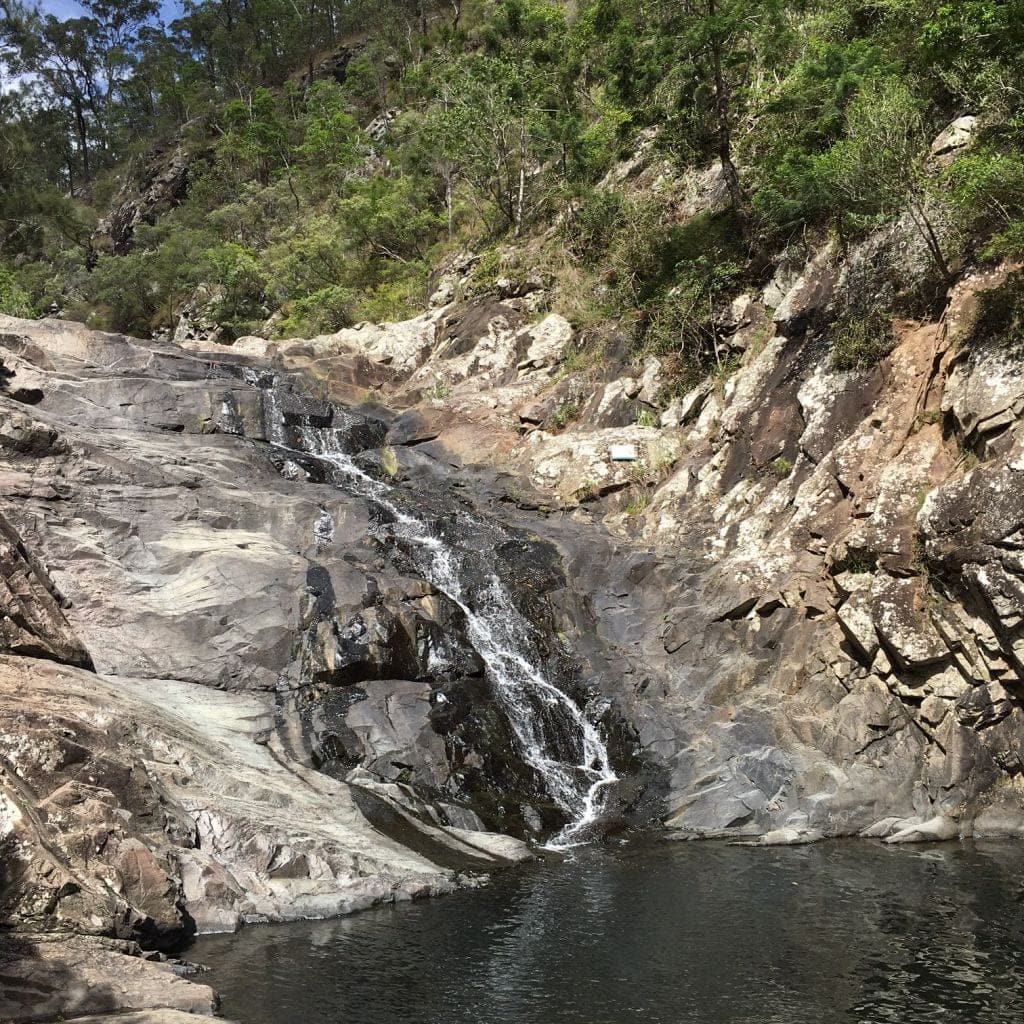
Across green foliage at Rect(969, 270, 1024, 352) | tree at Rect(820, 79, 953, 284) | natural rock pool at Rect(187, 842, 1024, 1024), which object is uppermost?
tree at Rect(820, 79, 953, 284)

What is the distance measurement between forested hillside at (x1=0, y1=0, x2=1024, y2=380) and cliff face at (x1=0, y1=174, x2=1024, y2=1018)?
7.46 feet

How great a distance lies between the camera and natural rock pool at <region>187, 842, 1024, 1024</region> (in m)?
8.83

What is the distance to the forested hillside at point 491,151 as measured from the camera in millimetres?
20312

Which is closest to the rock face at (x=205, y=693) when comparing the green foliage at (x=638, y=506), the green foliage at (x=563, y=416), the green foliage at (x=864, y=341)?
the green foliage at (x=638, y=506)

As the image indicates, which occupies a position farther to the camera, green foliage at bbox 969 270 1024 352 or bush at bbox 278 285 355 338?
bush at bbox 278 285 355 338

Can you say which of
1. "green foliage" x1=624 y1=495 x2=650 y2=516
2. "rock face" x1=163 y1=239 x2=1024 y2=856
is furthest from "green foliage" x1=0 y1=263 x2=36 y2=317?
"green foliage" x1=624 y1=495 x2=650 y2=516

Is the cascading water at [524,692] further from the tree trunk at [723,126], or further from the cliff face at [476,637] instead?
the tree trunk at [723,126]

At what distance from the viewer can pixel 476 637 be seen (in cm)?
1898

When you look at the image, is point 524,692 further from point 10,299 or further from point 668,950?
point 10,299

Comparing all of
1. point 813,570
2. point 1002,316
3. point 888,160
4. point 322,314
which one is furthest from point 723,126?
point 322,314

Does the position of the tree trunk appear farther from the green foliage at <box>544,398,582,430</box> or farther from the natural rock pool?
the natural rock pool

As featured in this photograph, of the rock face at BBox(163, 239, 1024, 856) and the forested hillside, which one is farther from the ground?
the forested hillside

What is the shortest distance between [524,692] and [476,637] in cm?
180

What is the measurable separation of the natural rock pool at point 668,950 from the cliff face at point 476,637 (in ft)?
3.11
